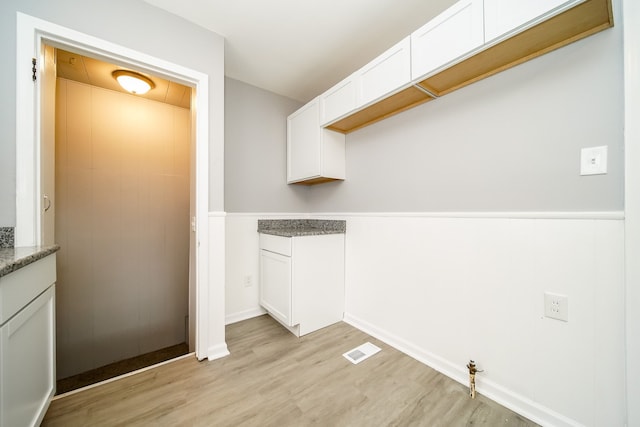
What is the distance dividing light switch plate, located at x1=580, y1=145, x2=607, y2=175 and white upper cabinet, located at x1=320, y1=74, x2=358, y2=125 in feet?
4.34

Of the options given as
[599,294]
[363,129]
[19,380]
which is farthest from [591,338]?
[19,380]

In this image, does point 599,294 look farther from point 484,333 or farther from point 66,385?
point 66,385

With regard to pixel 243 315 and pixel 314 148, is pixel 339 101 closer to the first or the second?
pixel 314 148

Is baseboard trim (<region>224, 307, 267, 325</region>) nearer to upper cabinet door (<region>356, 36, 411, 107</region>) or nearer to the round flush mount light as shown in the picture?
upper cabinet door (<region>356, 36, 411, 107</region>)

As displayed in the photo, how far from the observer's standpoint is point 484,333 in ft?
4.39

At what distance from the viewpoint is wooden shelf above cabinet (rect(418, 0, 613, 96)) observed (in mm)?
946

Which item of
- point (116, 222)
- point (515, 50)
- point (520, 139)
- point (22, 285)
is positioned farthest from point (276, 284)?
point (515, 50)

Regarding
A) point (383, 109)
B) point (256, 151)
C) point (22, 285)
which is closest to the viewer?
point (22, 285)

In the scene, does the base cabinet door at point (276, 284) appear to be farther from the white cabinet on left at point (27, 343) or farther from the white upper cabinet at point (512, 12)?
the white upper cabinet at point (512, 12)

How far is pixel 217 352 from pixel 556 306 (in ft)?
6.85

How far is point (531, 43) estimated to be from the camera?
1.10 m

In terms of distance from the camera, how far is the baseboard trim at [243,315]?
7.34 feet

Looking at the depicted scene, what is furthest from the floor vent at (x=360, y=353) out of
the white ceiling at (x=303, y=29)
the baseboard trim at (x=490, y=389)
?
the white ceiling at (x=303, y=29)

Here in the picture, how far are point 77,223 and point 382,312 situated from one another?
3.01 meters
